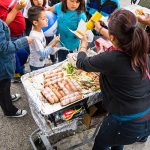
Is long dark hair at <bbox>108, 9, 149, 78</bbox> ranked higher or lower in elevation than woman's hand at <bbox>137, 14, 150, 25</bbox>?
higher

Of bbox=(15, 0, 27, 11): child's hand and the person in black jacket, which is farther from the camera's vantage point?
bbox=(15, 0, 27, 11): child's hand

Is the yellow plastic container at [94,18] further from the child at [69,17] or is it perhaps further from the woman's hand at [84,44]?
the child at [69,17]

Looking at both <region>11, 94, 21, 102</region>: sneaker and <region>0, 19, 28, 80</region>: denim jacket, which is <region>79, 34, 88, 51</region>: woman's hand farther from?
<region>11, 94, 21, 102</region>: sneaker

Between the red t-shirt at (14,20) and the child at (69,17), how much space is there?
19.0 inches

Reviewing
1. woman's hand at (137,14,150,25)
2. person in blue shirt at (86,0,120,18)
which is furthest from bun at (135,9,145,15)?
person in blue shirt at (86,0,120,18)

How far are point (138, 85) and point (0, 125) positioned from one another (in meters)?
2.01

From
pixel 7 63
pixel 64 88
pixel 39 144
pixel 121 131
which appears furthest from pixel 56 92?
pixel 39 144

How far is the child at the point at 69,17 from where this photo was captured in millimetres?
3258

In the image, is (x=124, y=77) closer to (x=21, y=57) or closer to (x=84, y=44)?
(x=84, y=44)

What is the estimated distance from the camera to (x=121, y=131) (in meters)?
2.12

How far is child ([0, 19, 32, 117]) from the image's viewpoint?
2457 mm

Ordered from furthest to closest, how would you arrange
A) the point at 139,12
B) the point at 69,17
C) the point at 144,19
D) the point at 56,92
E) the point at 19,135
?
the point at 69,17 → the point at 19,135 → the point at 139,12 → the point at 144,19 → the point at 56,92

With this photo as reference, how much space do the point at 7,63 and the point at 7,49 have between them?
0.29 meters

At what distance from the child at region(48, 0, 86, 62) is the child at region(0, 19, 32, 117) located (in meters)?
0.86
